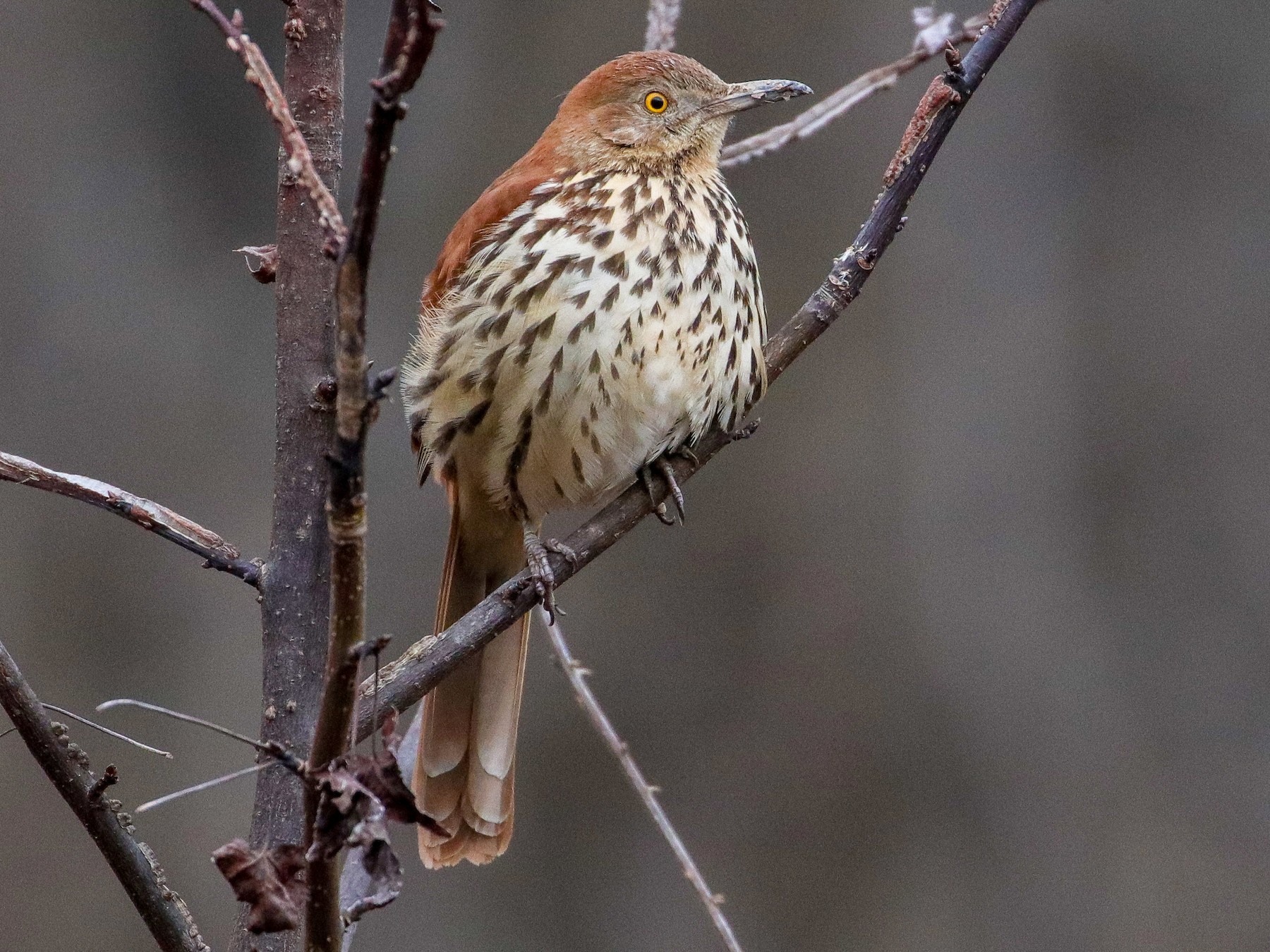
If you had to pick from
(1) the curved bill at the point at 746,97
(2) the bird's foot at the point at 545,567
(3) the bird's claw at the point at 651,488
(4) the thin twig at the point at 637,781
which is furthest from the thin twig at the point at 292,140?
(1) the curved bill at the point at 746,97

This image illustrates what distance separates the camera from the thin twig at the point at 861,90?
8.29 ft

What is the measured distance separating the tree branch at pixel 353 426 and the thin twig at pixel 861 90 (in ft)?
4.90

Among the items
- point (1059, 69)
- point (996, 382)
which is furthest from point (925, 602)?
point (1059, 69)

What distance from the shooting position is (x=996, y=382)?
513 cm

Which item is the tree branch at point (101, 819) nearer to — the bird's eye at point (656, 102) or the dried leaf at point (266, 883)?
the dried leaf at point (266, 883)

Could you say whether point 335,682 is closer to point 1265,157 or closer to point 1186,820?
point 1186,820

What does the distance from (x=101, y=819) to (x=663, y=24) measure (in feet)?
6.59

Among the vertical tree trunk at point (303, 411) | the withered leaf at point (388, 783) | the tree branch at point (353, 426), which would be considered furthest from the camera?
the vertical tree trunk at point (303, 411)

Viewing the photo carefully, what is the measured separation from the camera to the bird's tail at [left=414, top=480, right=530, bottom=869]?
255cm

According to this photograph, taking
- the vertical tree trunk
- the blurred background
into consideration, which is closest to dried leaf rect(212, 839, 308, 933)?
the vertical tree trunk

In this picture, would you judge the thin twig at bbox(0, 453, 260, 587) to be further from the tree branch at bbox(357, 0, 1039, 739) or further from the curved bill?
the curved bill

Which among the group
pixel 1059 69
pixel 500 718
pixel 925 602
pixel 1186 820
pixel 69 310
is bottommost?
pixel 1186 820

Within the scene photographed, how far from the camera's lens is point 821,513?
5027 mm

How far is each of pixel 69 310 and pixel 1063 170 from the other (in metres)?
3.52
